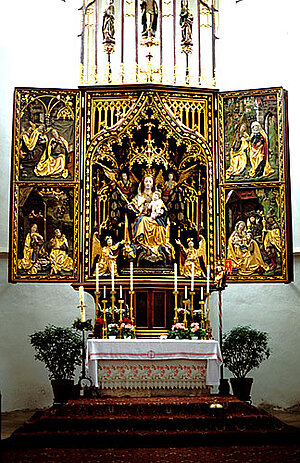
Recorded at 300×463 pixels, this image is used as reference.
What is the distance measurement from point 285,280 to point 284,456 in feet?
20.0

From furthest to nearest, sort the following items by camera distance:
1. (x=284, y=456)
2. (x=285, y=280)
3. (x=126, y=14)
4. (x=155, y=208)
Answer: (x=126, y=14) → (x=155, y=208) → (x=285, y=280) → (x=284, y=456)

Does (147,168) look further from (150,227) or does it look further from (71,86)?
(71,86)

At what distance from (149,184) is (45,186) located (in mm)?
2074

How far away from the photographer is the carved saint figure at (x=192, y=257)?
13.8m

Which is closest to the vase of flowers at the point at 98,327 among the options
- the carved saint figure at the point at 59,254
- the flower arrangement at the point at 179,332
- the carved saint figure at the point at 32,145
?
the flower arrangement at the point at 179,332

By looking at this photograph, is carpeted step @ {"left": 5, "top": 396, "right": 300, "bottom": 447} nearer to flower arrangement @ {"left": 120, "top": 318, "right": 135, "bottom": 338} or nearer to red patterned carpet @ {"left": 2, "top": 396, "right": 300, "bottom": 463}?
red patterned carpet @ {"left": 2, "top": 396, "right": 300, "bottom": 463}

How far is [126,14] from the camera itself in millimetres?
16062

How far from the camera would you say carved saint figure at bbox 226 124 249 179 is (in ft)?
44.5

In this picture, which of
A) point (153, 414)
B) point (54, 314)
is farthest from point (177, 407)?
point (54, 314)

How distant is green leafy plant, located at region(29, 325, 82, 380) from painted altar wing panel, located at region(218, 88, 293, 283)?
321 cm

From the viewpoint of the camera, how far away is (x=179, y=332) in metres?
12.5

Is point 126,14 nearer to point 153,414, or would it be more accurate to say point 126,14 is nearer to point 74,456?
point 153,414

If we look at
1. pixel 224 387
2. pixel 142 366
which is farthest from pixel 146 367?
pixel 224 387

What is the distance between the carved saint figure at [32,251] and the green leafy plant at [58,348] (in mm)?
1231
